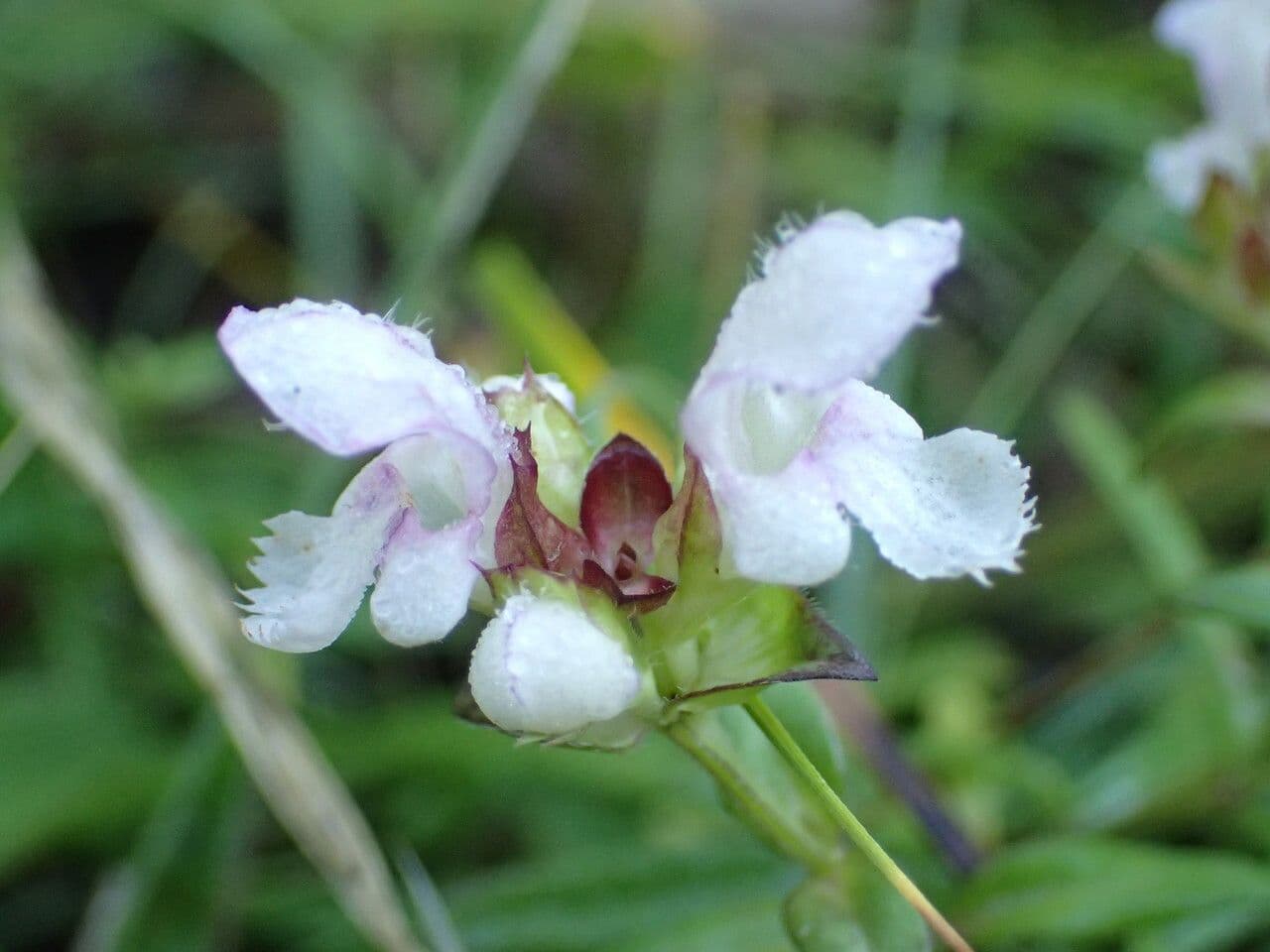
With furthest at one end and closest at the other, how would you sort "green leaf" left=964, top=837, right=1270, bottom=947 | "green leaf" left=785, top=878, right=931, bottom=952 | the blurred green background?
1. the blurred green background
2. "green leaf" left=964, top=837, right=1270, bottom=947
3. "green leaf" left=785, top=878, right=931, bottom=952

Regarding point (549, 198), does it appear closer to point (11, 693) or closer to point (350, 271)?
point (350, 271)

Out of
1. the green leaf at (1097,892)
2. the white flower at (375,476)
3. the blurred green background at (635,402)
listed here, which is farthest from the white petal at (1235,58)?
the white flower at (375,476)

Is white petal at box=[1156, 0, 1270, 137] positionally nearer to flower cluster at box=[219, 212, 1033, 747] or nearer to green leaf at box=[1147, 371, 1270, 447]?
green leaf at box=[1147, 371, 1270, 447]

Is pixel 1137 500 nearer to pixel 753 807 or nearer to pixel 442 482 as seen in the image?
pixel 753 807

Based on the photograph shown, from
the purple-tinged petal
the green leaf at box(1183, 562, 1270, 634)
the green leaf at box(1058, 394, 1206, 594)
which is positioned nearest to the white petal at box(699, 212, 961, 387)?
the purple-tinged petal

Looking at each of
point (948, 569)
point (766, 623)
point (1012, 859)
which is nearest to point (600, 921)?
point (1012, 859)

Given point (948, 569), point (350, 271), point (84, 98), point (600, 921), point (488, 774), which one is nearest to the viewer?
point (948, 569)
